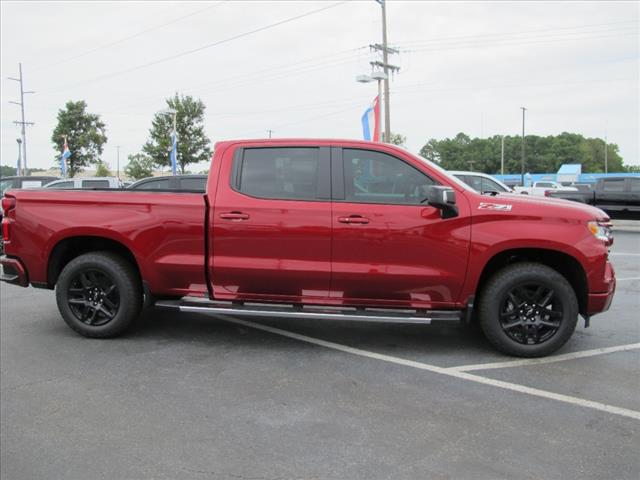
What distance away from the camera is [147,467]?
2.99m

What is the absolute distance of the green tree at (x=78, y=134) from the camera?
3747cm

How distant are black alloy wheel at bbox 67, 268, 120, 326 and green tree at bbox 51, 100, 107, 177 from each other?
118ft

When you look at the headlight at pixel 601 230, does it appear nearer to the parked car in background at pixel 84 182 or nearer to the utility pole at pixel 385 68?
the parked car in background at pixel 84 182

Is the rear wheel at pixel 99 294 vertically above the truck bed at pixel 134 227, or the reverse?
the truck bed at pixel 134 227

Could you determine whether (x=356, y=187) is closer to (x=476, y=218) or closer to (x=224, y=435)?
(x=476, y=218)

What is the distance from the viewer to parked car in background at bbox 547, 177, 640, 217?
1750 cm

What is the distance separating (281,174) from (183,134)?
3445 centimetres

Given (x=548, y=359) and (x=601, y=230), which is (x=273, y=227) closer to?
(x=548, y=359)

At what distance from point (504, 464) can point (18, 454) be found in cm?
279

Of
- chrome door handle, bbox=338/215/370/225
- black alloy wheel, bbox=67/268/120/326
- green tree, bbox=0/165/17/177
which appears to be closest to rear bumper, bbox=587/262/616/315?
chrome door handle, bbox=338/215/370/225

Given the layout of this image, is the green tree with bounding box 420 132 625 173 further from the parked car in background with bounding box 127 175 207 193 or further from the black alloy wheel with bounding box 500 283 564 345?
the black alloy wheel with bounding box 500 283 564 345

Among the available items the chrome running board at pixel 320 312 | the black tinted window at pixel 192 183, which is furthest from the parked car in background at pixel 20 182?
the chrome running board at pixel 320 312

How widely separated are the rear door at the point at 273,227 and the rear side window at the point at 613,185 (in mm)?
16144

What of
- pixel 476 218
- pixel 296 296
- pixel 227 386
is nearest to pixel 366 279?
pixel 296 296
